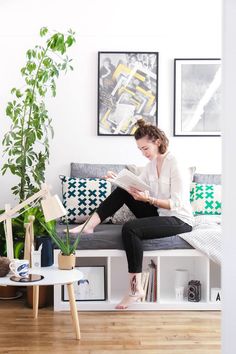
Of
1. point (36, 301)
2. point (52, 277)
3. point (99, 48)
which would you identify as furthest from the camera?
point (99, 48)

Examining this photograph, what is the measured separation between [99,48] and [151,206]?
1.46 meters

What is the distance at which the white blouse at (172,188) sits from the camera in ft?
11.2

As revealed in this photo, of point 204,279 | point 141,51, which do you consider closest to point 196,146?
point 141,51

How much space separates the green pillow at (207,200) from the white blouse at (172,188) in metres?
0.40

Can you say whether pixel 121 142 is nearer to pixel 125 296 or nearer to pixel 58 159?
pixel 58 159

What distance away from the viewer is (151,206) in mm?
3531

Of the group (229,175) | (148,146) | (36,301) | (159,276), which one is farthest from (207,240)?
(229,175)

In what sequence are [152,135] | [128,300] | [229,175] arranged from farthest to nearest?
[152,135] → [128,300] → [229,175]

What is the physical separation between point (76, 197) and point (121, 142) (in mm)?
668

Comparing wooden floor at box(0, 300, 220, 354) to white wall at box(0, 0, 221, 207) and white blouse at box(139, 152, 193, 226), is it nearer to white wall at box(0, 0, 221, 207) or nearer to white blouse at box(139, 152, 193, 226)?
white blouse at box(139, 152, 193, 226)

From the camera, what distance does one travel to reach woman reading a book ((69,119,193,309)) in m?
3.24

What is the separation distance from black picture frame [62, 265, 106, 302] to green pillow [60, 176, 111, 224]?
535 mm

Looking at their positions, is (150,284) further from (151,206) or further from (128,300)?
(151,206)

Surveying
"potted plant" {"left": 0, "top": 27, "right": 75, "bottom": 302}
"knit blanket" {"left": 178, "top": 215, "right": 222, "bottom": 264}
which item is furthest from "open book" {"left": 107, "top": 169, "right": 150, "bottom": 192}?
"potted plant" {"left": 0, "top": 27, "right": 75, "bottom": 302}
